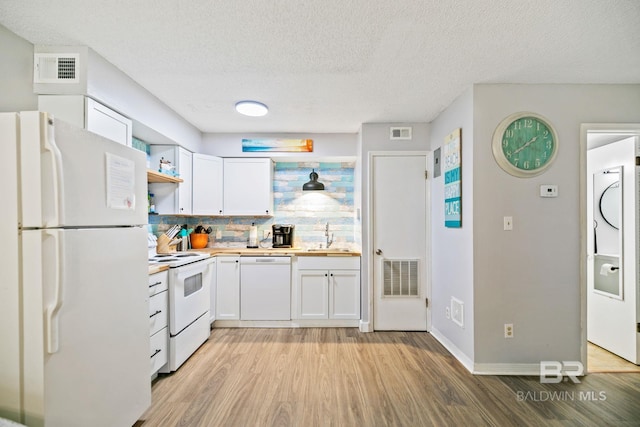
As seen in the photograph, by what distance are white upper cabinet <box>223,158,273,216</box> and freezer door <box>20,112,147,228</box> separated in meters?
2.16

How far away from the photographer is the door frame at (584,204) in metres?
2.38

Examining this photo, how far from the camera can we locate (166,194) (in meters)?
3.32

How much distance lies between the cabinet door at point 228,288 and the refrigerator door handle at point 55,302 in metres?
2.28

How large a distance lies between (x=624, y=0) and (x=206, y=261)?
362 centimetres

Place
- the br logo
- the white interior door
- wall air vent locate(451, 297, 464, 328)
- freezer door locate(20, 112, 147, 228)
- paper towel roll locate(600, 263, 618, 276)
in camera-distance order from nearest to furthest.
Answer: freezer door locate(20, 112, 147, 228) < the br logo < wall air vent locate(451, 297, 464, 328) < paper towel roll locate(600, 263, 618, 276) < the white interior door

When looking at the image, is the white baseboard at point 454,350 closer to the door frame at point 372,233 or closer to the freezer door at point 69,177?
the door frame at point 372,233

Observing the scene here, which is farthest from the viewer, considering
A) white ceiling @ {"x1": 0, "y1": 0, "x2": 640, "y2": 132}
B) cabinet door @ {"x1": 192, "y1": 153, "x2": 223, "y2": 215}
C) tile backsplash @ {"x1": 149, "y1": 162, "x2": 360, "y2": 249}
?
tile backsplash @ {"x1": 149, "y1": 162, "x2": 360, "y2": 249}

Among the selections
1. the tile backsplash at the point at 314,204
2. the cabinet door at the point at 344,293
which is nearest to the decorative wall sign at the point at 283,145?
the tile backsplash at the point at 314,204

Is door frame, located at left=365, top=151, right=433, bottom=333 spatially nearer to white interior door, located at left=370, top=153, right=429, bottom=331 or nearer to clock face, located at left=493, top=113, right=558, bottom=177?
white interior door, located at left=370, top=153, right=429, bottom=331

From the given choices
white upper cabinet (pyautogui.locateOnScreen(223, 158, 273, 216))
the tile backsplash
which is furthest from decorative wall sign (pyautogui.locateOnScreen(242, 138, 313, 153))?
the tile backsplash

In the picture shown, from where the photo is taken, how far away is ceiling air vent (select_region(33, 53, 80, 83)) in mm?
1929

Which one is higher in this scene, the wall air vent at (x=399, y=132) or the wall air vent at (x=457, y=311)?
the wall air vent at (x=399, y=132)

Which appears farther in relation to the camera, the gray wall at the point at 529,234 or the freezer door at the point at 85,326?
the gray wall at the point at 529,234

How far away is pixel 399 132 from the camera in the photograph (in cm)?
346
